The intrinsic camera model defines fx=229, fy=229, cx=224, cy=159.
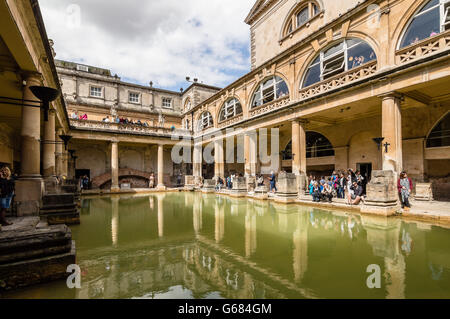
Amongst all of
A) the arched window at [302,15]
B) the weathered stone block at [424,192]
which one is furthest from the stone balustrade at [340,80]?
the arched window at [302,15]

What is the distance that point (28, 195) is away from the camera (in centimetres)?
670

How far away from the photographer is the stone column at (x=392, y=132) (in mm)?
9477

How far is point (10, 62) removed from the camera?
6.83 m

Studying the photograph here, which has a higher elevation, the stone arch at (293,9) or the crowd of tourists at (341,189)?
the stone arch at (293,9)

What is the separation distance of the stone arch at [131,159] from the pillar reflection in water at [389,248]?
23.7 metres

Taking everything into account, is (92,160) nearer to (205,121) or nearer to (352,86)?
(205,121)

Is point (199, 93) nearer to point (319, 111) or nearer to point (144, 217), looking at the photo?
point (319, 111)

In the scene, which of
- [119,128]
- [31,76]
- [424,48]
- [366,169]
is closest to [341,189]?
[366,169]

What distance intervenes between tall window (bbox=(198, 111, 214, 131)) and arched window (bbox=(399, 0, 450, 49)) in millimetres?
16770

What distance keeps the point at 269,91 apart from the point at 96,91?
20.7m

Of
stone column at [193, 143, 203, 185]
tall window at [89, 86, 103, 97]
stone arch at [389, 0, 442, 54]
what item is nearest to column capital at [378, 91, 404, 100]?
stone arch at [389, 0, 442, 54]

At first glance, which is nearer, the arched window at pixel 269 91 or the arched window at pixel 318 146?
the arched window at pixel 269 91

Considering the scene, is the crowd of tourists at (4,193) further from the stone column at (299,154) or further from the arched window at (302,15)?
the arched window at (302,15)

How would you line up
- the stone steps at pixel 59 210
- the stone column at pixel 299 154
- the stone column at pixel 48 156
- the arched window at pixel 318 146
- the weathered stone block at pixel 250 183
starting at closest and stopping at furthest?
the stone steps at pixel 59 210, the stone column at pixel 48 156, the stone column at pixel 299 154, the weathered stone block at pixel 250 183, the arched window at pixel 318 146
